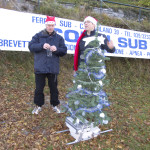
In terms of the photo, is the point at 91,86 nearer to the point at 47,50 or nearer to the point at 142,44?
the point at 47,50

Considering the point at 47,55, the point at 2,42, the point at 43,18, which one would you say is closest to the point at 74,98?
the point at 47,55

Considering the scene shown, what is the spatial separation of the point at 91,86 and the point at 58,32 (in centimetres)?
427

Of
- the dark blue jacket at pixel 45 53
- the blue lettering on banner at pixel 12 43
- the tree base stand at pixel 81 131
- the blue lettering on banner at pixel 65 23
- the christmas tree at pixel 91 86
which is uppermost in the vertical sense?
the blue lettering on banner at pixel 65 23

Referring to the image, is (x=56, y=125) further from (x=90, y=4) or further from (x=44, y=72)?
(x=90, y=4)

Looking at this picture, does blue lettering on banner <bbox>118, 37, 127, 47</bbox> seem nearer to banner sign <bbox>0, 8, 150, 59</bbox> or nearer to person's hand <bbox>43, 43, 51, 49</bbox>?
banner sign <bbox>0, 8, 150, 59</bbox>

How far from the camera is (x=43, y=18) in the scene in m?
7.34

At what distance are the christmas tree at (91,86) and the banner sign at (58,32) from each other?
3.71 metres

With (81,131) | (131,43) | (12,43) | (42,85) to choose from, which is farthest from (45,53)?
(131,43)

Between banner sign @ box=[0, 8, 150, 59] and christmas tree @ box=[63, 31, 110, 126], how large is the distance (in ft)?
12.2

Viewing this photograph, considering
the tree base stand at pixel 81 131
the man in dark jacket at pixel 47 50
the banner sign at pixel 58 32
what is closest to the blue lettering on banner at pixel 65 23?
the banner sign at pixel 58 32

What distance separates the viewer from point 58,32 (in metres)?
7.56

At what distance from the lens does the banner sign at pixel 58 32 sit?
6664mm

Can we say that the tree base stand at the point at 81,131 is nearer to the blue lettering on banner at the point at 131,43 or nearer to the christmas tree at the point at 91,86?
the christmas tree at the point at 91,86

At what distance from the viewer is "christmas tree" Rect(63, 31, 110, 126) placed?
375cm
